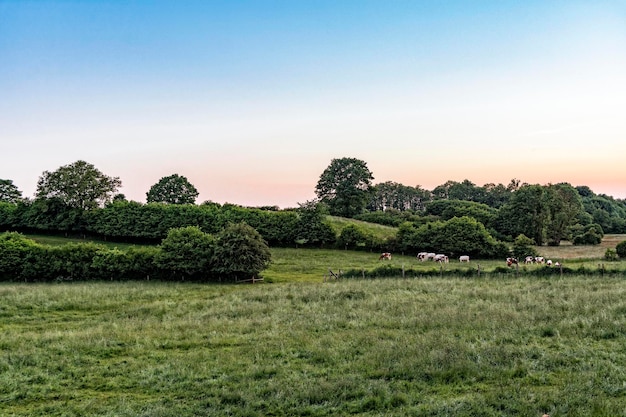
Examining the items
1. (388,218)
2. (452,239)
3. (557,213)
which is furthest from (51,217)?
(557,213)

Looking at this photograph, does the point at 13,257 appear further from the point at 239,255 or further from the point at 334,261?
the point at 334,261

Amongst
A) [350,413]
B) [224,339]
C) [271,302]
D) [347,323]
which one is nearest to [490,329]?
[347,323]

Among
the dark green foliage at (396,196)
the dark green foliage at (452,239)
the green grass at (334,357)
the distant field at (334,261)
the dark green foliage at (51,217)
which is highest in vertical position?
the dark green foliage at (396,196)

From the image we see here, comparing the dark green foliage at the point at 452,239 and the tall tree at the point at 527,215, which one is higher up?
the tall tree at the point at 527,215

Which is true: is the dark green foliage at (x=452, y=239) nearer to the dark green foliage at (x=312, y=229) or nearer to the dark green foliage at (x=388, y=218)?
the dark green foliage at (x=312, y=229)

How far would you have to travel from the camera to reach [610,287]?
26.7 metres

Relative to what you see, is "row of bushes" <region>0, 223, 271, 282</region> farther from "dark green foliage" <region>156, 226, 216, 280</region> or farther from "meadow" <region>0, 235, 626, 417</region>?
"meadow" <region>0, 235, 626, 417</region>

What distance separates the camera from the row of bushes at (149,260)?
141 ft

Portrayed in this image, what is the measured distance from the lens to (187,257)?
43531 mm

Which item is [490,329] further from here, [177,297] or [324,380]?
[177,297]

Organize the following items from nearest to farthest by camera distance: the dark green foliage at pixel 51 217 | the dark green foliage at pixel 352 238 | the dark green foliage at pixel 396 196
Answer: the dark green foliage at pixel 352 238 → the dark green foliage at pixel 51 217 → the dark green foliage at pixel 396 196

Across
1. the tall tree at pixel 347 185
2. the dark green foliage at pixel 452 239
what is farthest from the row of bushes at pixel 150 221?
the tall tree at pixel 347 185

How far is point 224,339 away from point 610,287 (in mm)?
23827

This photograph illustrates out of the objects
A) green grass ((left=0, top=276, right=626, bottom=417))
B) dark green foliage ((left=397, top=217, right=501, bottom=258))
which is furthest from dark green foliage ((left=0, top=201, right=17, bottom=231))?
dark green foliage ((left=397, top=217, right=501, bottom=258))
